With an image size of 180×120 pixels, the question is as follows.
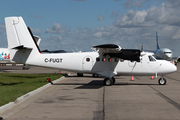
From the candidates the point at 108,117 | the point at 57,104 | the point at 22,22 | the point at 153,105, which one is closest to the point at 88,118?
the point at 108,117

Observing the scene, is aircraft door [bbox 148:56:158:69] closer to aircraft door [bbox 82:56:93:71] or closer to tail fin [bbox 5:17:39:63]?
aircraft door [bbox 82:56:93:71]

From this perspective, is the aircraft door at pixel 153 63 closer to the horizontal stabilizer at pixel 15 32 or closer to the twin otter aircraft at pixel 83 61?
the twin otter aircraft at pixel 83 61

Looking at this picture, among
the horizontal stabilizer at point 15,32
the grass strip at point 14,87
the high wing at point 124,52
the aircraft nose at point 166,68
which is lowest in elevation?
the grass strip at point 14,87

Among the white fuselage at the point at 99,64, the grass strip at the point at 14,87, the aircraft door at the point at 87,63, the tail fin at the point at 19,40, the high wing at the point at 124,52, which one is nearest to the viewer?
the grass strip at the point at 14,87

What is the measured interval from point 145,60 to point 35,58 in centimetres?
923

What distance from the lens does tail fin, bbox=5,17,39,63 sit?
1841 cm

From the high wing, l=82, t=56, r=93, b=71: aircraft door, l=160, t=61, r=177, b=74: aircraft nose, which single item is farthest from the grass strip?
l=160, t=61, r=177, b=74: aircraft nose

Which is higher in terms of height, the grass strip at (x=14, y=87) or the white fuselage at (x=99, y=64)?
the white fuselage at (x=99, y=64)

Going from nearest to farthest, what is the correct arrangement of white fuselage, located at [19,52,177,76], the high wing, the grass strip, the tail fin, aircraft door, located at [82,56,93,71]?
the grass strip < the high wing < the tail fin < white fuselage, located at [19,52,177,76] < aircraft door, located at [82,56,93,71]

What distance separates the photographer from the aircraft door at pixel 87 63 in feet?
62.1

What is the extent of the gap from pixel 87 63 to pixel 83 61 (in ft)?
1.25

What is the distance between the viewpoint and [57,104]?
420 inches

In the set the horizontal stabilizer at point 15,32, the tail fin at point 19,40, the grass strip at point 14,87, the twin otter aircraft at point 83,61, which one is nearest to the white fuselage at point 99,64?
the twin otter aircraft at point 83,61

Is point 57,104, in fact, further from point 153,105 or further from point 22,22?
point 22,22
